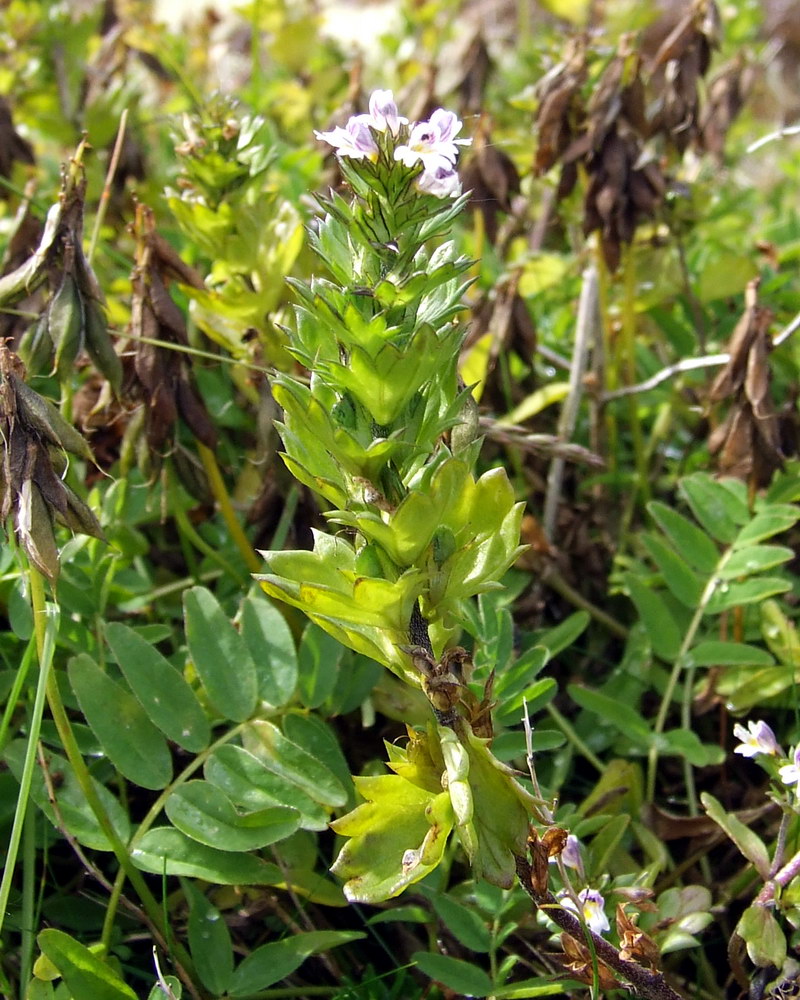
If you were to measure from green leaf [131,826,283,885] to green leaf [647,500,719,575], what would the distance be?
825mm

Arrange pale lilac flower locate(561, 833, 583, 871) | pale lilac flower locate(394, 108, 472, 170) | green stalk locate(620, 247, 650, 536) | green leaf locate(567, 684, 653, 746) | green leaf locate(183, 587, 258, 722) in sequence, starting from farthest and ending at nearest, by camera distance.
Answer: green stalk locate(620, 247, 650, 536)
green leaf locate(567, 684, 653, 746)
green leaf locate(183, 587, 258, 722)
pale lilac flower locate(561, 833, 583, 871)
pale lilac flower locate(394, 108, 472, 170)

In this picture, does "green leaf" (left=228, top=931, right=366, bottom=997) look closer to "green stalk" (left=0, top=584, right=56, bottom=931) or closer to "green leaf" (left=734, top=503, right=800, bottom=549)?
"green stalk" (left=0, top=584, right=56, bottom=931)

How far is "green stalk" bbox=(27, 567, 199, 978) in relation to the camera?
1.13m

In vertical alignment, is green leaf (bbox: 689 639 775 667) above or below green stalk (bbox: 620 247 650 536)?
below

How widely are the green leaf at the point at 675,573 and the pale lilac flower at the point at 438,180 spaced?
0.87 m

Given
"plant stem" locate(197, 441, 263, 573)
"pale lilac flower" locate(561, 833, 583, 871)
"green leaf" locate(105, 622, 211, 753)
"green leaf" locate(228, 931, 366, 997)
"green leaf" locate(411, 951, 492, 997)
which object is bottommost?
"green leaf" locate(411, 951, 492, 997)

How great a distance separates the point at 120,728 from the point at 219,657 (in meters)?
0.16

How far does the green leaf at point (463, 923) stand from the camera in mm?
1236

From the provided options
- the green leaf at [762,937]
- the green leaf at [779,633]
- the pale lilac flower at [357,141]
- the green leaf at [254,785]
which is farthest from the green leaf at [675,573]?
the pale lilac flower at [357,141]

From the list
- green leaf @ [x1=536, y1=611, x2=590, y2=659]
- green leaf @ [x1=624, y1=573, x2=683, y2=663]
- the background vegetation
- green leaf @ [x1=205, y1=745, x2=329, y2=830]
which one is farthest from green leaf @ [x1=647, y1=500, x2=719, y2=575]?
green leaf @ [x1=205, y1=745, x2=329, y2=830]

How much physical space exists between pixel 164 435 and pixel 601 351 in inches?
34.5

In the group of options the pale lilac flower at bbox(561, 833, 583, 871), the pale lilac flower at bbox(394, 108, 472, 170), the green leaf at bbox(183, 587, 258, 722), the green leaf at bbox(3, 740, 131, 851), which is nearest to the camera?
the pale lilac flower at bbox(394, 108, 472, 170)

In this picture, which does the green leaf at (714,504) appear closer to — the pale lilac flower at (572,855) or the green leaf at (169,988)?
the pale lilac flower at (572,855)

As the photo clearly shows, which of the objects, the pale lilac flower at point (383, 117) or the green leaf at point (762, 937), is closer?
the pale lilac flower at point (383, 117)
